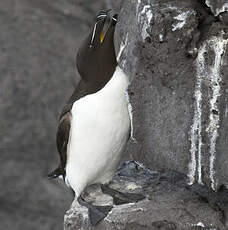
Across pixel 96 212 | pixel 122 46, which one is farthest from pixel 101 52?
pixel 96 212

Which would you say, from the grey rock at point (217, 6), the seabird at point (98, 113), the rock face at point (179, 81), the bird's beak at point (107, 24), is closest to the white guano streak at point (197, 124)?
the rock face at point (179, 81)

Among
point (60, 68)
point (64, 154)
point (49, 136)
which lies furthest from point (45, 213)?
point (64, 154)

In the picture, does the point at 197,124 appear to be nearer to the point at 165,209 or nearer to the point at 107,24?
the point at 165,209

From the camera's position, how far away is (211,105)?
2.01m

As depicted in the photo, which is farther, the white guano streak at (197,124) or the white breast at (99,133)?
the white breast at (99,133)

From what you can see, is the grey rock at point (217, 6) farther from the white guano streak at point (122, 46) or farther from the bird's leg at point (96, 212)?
the bird's leg at point (96, 212)

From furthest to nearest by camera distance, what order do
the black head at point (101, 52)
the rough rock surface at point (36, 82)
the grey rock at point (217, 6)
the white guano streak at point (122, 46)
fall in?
the rough rock surface at point (36, 82) < the black head at point (101, 52) < the white guano streak at point (122, 46) < the grey rock at point (217, 6)

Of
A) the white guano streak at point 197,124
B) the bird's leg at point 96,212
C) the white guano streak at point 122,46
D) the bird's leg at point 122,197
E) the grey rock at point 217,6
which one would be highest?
the grey rock at point 217,6

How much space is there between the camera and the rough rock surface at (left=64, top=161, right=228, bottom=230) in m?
2.20

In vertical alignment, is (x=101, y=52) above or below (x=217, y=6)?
below

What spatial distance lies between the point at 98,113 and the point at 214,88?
45 cm

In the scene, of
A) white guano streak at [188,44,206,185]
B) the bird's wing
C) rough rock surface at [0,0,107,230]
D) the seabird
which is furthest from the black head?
rough rock surface at [0,0,107,230]

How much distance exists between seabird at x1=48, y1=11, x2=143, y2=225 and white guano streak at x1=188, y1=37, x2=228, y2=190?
0.28 m

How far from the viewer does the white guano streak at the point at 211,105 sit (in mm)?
1953
